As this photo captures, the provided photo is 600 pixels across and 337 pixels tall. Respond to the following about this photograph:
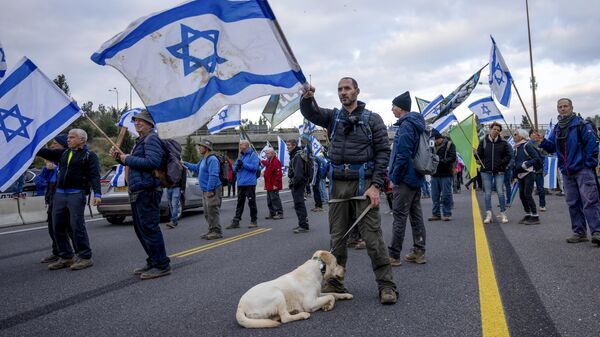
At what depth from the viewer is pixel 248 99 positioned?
467cm

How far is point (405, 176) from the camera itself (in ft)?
18.6

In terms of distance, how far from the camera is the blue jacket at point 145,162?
542 centimetres

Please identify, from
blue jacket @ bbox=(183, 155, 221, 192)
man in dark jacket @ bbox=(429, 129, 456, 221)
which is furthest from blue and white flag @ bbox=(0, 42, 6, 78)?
man in dark jacket @ bbox=(429, 129, 456, 221)

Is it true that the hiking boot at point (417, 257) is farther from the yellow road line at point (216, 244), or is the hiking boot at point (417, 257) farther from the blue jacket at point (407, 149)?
the yellow road line at point (216, 244)

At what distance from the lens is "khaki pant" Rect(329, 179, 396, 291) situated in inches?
163

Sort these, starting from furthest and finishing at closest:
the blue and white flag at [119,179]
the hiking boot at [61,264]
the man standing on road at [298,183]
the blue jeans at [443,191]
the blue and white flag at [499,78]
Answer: the blue and white flag at [119,179] < the blue and white flag at [499,78] < the blue jeans at [443,191] < the man standing on road at [298,183] < the hiking boot at [61,264]

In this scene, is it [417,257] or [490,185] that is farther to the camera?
[490,185]

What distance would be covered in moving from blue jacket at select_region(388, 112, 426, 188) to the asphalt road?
43.0 inches

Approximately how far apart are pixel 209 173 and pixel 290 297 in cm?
543

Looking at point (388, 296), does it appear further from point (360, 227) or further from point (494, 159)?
point (494, 159)

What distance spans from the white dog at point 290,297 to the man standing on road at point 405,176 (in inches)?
69.2

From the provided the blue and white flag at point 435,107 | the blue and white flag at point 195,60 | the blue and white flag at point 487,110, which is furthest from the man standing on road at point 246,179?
the blue and white flag at point 487,110

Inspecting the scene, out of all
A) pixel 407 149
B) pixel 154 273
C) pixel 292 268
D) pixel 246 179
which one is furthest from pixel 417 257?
pixel 246 179

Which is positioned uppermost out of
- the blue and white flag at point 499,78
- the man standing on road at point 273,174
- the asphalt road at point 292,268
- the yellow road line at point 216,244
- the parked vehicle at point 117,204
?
the blue and white flag at point 499,78
